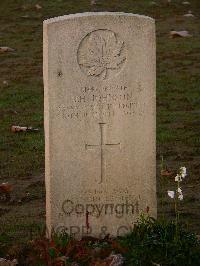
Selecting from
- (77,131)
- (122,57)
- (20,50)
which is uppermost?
(20,50)

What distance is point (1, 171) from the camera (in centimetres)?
984

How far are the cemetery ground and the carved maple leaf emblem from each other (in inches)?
59.7

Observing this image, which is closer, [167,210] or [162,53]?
[167,210]

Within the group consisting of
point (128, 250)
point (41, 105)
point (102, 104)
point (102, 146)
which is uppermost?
point (41, 105)

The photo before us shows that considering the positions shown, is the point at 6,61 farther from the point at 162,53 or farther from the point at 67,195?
the point at 67,195

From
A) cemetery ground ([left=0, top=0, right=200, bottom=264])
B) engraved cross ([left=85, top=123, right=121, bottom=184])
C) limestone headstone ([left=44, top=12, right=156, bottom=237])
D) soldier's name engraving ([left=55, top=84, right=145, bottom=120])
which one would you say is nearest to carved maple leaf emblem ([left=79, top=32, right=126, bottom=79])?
limestone headstone ([left=44, top=12, right=156, bottom=237])

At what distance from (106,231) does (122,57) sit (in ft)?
4.53

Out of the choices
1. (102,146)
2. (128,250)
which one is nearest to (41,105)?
(102,146)

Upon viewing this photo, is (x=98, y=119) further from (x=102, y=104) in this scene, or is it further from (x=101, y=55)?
(x=101, y=55)

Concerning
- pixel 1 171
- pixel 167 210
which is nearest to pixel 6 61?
pixel 1 171

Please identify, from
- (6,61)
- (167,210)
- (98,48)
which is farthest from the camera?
(6,61)

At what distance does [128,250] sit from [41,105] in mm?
7249

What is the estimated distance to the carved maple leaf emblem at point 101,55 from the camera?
683 cm

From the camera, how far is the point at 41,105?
1349cm
